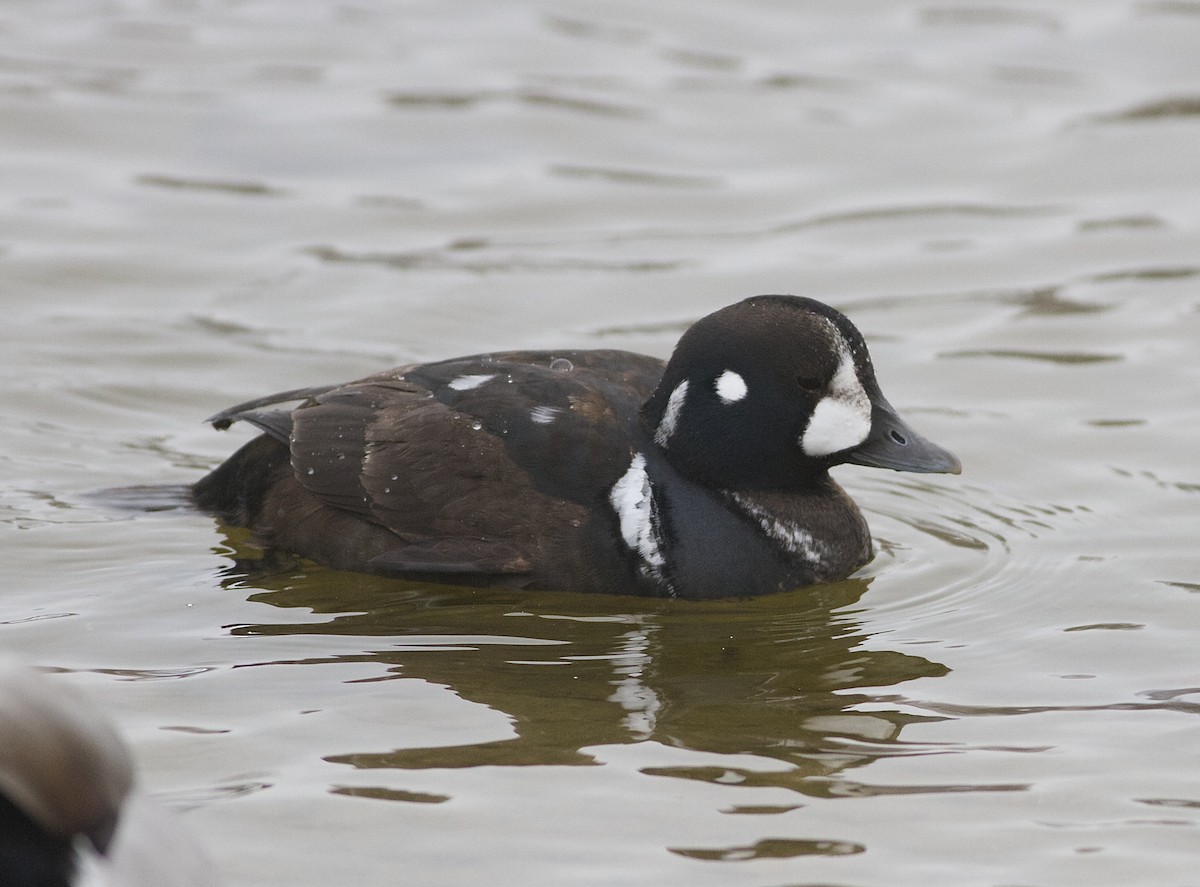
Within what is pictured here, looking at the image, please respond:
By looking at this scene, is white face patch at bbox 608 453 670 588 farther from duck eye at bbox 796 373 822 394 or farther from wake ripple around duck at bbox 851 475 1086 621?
wake ripple around duck at bbox 851 475 1086 621

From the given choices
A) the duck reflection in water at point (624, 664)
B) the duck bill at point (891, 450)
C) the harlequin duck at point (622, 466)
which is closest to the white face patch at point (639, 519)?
the harlequin duck at point (622, 466)

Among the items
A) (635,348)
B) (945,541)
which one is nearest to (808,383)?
(945,541)

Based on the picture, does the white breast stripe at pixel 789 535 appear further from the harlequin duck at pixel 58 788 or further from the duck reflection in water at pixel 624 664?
the harlequin duck at pixel 58 788

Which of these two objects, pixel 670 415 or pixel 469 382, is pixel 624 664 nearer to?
pixel 670 415

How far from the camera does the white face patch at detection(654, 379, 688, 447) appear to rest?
6.10 m

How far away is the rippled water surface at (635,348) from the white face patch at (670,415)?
1.83 feet

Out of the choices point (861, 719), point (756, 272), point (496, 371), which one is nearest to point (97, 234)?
point (756, 272)

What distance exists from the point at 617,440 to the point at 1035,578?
1.46 metres

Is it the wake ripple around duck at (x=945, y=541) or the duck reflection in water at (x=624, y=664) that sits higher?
the wake ripple around duck at (x=945, y=541)

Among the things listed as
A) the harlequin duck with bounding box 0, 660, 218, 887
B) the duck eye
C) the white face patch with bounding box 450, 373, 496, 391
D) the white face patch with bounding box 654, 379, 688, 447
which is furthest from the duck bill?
the harlequin duck with bounding box 0, 660, 218, 887

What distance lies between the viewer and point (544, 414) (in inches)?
237

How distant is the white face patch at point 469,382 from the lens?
6.23 meters

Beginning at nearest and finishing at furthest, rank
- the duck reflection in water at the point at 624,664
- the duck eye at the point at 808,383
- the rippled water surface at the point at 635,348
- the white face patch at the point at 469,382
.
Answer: the rippled water surface at the point at 635,348, the duck reflection in water at the point at 624,664, the duck eye at the point at 808,383, the white face patch at the point at 469,382

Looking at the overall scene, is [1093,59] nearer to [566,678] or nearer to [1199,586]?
[1199,586]
